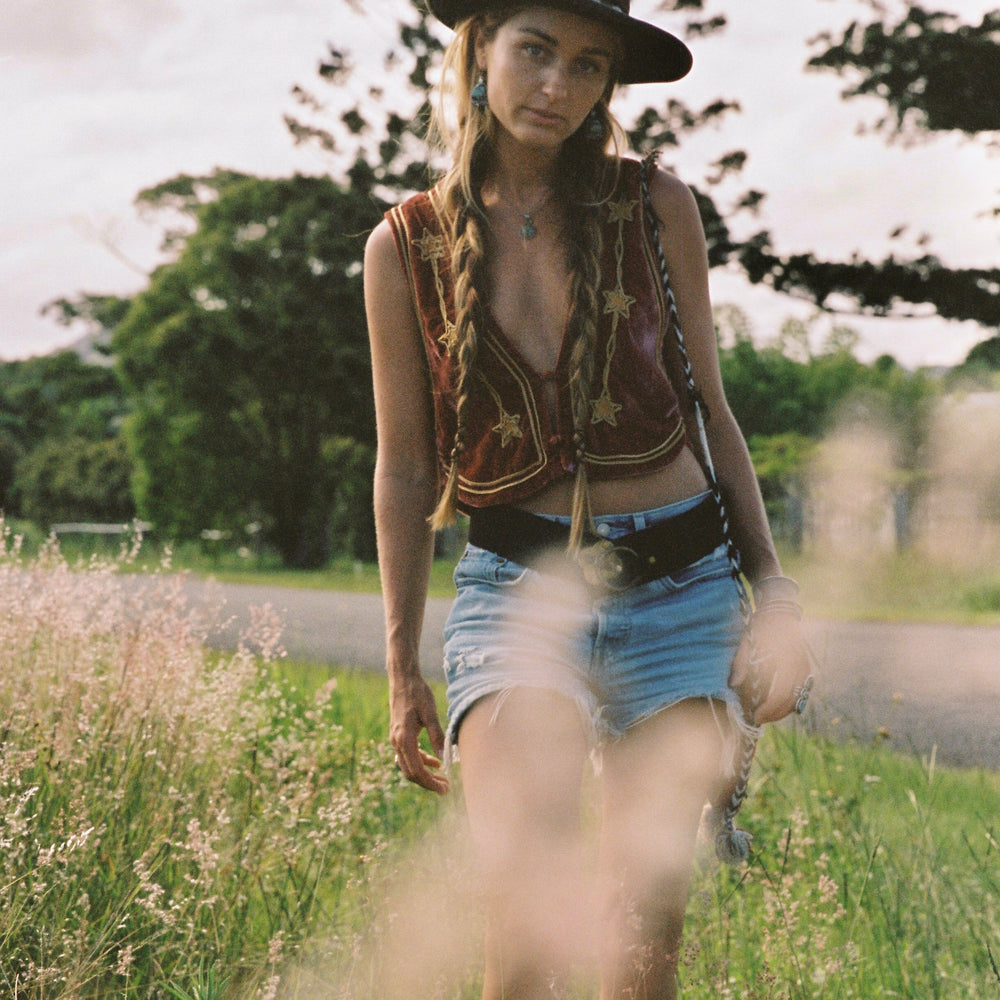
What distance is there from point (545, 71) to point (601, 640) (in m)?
0.95

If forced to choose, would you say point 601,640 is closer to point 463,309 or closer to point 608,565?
point 608,565

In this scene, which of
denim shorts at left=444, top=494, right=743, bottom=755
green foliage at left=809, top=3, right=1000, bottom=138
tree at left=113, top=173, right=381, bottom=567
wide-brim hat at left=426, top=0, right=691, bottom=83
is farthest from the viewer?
tree at left=113, top=173, right=381, bottom=567

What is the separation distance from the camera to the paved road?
6.35 m

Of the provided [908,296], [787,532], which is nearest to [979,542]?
[787,532]

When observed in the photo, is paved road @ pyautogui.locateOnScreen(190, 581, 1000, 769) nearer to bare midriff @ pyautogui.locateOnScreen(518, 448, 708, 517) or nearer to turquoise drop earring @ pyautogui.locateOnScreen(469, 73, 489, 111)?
bare midriff @ pyautogui.locateOnScreen(518, 448, 708, 517)

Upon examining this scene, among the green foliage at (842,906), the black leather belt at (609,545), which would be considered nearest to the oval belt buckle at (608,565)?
the black leather belt at (609,545)

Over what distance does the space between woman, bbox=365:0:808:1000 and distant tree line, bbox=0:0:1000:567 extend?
8220mm

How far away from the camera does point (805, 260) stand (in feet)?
32.5

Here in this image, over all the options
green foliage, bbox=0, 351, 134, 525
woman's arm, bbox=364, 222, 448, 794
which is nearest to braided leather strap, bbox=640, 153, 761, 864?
woman's arm, bbox=364, 222, 448, 794

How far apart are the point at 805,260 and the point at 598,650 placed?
8.63 metres

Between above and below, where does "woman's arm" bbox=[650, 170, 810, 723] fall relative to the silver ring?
above

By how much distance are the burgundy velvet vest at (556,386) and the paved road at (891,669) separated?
206 centimetres

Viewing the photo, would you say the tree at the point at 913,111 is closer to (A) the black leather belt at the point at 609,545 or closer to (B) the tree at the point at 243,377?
(A) the black leather belt at the point at 609,545

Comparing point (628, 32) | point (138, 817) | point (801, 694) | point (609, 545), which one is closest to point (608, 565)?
point (609, 545)
